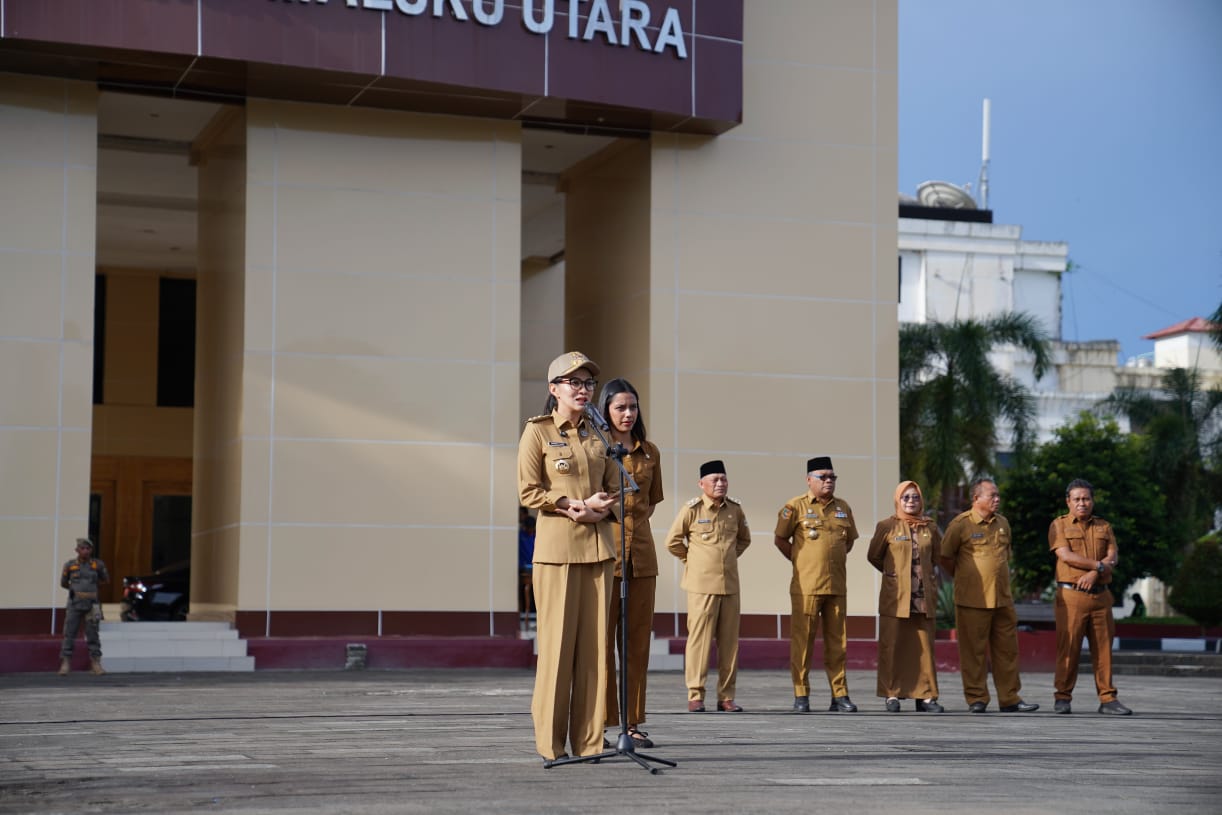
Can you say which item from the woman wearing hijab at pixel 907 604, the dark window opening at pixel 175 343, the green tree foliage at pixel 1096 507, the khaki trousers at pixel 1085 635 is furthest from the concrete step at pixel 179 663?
the green tree foliage at pixel 1096 507

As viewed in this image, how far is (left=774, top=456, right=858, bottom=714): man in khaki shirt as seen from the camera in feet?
42.7

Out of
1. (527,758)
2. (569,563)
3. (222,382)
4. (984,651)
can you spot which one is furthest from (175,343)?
(569,563)

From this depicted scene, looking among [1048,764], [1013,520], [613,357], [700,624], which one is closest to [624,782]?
[1048,764]

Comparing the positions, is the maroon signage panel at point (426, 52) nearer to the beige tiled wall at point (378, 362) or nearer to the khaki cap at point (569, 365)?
the beige tiled wall at point (378, 362)

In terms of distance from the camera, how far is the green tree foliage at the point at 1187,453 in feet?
130

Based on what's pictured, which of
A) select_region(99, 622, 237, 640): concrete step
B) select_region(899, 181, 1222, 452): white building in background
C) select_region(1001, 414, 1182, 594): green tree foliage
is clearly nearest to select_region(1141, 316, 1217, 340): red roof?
select_region(899, 181, 1222, 452): white building in background

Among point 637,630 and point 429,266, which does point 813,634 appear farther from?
point 429,266

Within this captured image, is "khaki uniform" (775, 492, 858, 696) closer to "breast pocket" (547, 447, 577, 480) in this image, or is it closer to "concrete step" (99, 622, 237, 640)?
"breast pocket" (547, 447, 577, 480)

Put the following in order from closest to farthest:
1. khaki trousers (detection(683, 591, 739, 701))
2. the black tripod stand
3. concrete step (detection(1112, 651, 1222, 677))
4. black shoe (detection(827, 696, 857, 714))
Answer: the black tripod stand
khaki trousers (detection(683, 591, 739, 701))
black shoe (detection(827, 696, 857, 714))
concrete step (detection(1112, 651, 1222, 677))

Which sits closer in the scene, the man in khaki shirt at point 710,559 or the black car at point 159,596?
the man in khaki shirt at point 710,559

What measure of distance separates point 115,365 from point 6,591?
1291 centimetres

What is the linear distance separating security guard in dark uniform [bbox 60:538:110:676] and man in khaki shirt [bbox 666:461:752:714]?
686 centimetres

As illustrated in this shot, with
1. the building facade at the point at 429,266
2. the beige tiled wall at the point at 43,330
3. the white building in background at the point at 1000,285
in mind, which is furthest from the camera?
the white building in background at the point at 1000,285

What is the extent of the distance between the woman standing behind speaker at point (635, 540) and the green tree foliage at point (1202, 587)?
21864mm
